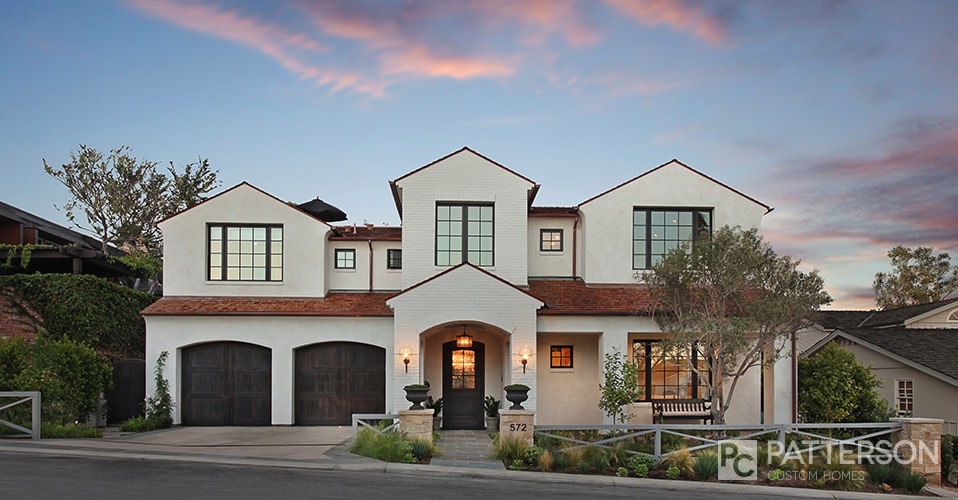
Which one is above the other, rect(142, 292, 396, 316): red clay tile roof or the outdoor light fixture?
rect(142, 292, 396, 316): red clay tile roof

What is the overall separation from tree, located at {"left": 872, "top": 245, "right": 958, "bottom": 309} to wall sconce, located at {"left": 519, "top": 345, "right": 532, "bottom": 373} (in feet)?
132

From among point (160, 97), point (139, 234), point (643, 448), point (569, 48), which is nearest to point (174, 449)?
point (643, 448)

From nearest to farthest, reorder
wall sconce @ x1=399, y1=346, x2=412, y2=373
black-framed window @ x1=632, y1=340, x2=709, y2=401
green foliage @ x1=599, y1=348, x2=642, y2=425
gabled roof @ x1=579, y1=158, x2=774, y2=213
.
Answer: green foliage @ x1=599, y1=348, x2=642, y2=425
wall sconce @ x1=399, y1=346, x2=412, y2=373
black-framed window @ x1=632, y1=340, x2=709, y2=401
gabled roof @ x1=579, y1=158, x2=774, y2=213

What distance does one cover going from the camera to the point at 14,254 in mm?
22844

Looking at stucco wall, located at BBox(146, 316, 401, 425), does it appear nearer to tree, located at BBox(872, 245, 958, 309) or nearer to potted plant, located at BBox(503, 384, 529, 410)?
potted plant, located at BBox(503, 384, 529, 410)

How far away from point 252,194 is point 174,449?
Answer: 26.7ft

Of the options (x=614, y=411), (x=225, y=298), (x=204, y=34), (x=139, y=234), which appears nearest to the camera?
(x=614, y=411)

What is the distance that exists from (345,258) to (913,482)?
598 inches

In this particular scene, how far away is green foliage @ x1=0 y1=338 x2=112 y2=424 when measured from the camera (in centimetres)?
1708

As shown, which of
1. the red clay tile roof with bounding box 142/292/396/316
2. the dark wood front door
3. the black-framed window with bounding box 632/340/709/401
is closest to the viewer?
the red clay tile roof with bounding box 142/292/396/316

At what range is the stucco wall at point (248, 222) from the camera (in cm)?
2036

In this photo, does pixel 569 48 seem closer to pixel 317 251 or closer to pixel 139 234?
pixel 317 251

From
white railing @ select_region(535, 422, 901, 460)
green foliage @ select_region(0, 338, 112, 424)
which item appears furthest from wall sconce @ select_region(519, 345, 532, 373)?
green foliage @ select_region(0, 338, 112, 424)

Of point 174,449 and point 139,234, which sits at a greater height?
point 139,234
